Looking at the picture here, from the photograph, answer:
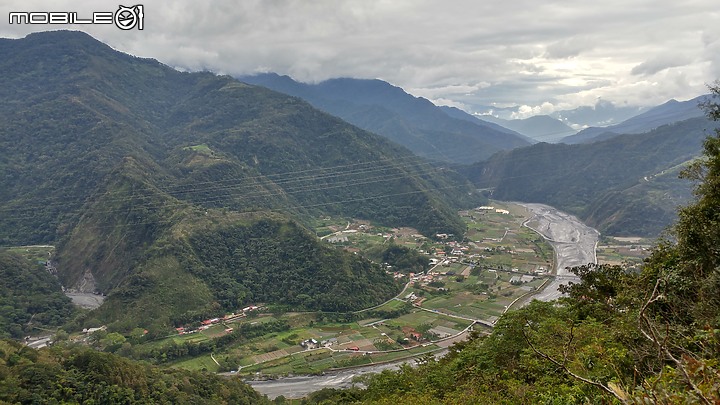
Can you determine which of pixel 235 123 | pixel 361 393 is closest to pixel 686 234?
pixel 361 393

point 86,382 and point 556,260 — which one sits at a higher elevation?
point 86,382

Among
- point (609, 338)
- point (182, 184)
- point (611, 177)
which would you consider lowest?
point (609, 338)

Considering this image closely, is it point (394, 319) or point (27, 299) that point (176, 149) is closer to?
point (27, 299)

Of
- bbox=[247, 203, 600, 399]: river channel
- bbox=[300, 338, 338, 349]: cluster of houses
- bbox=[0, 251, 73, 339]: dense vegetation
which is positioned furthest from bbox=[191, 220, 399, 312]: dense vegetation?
bbox=[0, 251, 73, 339]: dense vegetation

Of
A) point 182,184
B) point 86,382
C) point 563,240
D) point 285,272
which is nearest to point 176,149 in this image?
point 182,184

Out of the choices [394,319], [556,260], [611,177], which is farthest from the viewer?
[611,177]

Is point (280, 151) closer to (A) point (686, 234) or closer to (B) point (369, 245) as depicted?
(B) point (369, 245)
